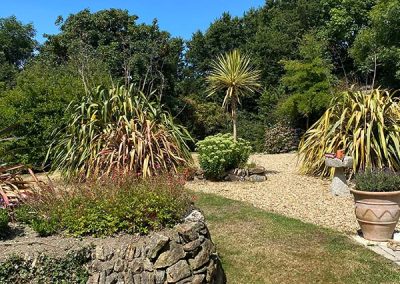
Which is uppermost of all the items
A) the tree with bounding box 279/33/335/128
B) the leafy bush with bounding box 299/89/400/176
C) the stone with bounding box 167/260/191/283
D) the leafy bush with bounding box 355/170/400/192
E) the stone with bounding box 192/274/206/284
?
the tree with bounding box 279/33/335/128

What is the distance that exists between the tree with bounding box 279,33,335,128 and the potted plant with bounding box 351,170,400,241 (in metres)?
11.1

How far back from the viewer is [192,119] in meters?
19.3

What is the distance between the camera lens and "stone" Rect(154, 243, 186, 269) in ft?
12.1

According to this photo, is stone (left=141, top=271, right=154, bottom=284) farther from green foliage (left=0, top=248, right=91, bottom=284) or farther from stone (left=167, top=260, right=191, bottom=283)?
green foliage (left=0, top=248, right=91, bottom=284)

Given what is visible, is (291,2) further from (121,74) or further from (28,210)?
(28,210)

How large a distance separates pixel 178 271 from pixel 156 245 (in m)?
0.29

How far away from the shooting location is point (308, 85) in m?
16.7

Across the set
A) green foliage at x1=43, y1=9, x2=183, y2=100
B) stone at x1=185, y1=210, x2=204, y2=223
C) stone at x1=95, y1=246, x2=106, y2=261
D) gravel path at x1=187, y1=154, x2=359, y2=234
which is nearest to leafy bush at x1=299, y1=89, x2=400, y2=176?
gravel path at x1=187, y1=154, x2=359, y2=234

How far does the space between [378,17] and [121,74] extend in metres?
10.1

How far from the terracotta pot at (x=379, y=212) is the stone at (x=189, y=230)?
7.68 ft

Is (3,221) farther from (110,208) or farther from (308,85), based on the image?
(308,85)

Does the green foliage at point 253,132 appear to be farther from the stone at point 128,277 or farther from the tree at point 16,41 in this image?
the tree at point 16,41

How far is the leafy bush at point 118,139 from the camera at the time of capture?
294 inches

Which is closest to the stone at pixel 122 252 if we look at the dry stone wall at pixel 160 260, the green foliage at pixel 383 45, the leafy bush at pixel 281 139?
the dry stone wall at pixel 160 260
